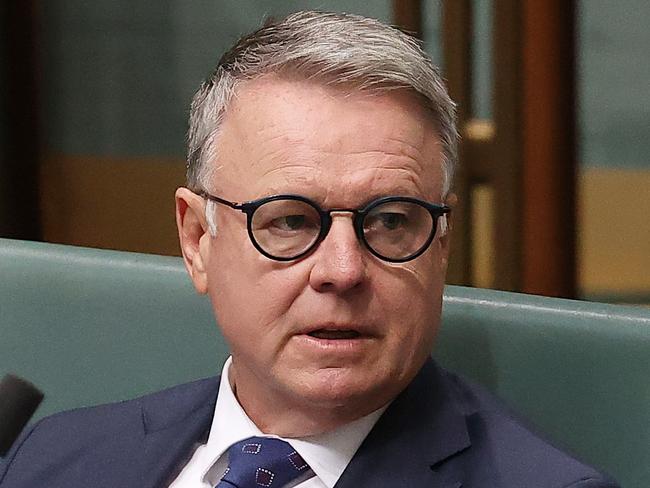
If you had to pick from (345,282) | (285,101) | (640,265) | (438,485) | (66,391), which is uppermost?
(285,101)

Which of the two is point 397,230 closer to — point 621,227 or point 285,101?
point 285,101

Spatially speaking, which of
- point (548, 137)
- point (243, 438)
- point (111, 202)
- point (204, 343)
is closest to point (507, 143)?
point (548, 137)

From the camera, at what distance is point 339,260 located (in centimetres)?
118

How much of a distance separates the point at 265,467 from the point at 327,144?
0.33 metres

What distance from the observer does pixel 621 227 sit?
2.76m

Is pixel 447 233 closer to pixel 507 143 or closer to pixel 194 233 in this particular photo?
pixel 194 233

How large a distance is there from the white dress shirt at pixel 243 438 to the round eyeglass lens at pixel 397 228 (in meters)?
0.19

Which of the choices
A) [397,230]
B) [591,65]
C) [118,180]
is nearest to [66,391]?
[397,230]

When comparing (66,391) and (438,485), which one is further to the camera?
(66,391)

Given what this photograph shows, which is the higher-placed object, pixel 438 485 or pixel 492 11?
pixel 492 11

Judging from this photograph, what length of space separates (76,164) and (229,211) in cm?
246

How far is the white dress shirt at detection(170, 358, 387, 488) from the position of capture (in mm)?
1282

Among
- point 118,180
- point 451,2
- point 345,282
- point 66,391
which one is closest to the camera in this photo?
point 345,282

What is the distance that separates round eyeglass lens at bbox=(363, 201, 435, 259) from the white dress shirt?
0.19 m
